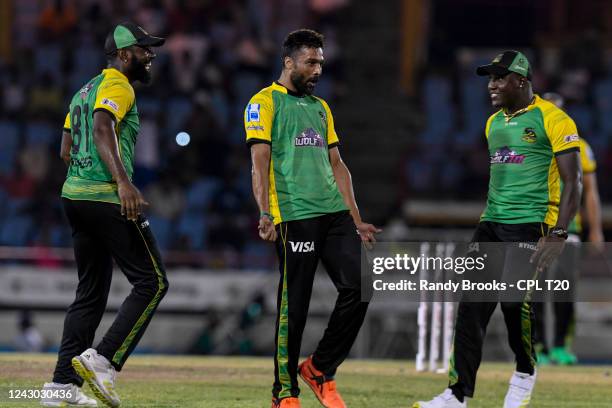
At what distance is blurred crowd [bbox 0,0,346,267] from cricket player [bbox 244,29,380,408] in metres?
9.91

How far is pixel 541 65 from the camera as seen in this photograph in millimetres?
23281

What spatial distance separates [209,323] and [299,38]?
1007 centimetres

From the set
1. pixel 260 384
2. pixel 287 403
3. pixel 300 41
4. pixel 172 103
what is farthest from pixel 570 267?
pixel 172 103

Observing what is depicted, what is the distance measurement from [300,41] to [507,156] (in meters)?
1.57

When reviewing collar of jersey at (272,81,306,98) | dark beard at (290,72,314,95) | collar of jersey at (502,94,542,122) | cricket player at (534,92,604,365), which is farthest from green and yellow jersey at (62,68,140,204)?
cricket player at (534,92,604,365)


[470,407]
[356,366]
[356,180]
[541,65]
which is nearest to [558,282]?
[356,366]

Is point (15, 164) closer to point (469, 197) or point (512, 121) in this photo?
point (469, 197)

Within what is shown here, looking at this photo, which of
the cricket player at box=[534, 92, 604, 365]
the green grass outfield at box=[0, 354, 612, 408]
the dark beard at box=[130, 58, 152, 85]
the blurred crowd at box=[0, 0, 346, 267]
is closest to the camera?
the dark beard at box=[130, 58, 152, 85]

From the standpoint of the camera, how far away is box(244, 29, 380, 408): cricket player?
8391mm

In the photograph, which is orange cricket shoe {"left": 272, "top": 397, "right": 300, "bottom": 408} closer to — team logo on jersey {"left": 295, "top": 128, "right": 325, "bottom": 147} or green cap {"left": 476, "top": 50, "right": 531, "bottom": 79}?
team logo on jersey {"left": 295, "top": 128, "right": 325, "bottom": 147}

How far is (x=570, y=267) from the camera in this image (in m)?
13.6

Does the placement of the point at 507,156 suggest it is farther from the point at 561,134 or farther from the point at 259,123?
the point at 259,123

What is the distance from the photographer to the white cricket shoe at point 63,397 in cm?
856

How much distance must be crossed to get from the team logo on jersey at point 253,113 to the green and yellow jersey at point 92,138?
0.77 m
